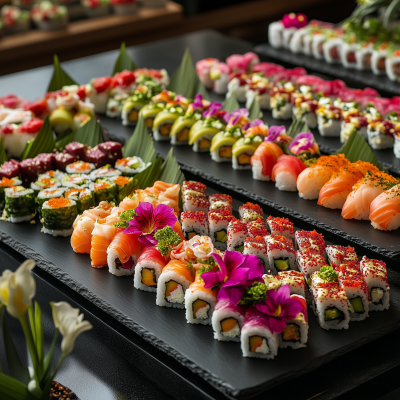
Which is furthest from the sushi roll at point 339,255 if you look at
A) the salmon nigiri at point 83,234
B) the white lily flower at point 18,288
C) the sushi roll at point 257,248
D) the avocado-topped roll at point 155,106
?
the avocado-topped roll at point 155,106

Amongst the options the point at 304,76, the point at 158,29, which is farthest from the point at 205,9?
the point at 304,76

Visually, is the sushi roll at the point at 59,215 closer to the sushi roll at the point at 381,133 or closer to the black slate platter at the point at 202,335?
the black slate platter at the point at 202,335

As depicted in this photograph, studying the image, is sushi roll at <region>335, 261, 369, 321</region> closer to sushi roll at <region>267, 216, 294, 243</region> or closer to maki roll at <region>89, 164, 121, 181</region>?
sushi roll at <region>267, 216, 294, 243</region>

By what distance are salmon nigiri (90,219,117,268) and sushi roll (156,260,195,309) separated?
0.37 metres

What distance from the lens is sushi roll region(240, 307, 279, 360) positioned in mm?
2162

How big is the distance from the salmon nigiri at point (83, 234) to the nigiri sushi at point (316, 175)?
114 cm

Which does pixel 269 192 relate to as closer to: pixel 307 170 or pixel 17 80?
pixel 307 170

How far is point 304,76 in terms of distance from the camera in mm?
4500

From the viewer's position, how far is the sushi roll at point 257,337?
2.16 metres

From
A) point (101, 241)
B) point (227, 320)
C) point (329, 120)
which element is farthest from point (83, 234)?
point (329, 120)

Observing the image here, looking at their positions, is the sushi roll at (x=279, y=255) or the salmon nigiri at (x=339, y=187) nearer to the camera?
the sushi roll at (x=279, y=255)

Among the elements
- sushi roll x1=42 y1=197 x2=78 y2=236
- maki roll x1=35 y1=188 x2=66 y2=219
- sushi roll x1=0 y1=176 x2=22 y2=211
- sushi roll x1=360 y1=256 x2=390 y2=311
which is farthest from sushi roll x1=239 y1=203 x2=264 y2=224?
sushi roll x1=0 y1=176 x2=22 y2=211

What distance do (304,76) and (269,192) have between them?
1.48 metres

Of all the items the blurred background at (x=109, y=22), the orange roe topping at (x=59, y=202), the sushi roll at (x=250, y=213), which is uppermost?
the sushi roll at (x=250, y=213)
